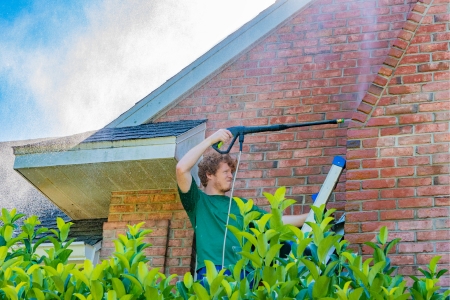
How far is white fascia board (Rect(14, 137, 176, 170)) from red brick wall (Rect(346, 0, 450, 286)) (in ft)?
5.29

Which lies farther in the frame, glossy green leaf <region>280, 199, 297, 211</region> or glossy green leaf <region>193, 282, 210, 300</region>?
glossy green leaf <region>280, 199, 297, 211</region>

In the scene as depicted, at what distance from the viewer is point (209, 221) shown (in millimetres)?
5871

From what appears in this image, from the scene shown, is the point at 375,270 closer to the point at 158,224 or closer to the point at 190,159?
the point at 190,159

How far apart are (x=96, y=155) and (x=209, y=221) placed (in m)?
1.45

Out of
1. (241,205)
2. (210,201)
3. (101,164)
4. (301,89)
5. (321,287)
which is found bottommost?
(321,287)

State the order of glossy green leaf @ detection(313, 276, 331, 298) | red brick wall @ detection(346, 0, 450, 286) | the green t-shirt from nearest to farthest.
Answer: glossy green leaf @ detection(313, 276, 331, 298)
red brick wall @ detection(346, 0, 450, 286)
the green t-shirt

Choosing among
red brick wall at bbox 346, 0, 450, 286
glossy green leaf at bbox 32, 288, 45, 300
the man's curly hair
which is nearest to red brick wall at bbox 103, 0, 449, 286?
red brick wall at bbox 346, 0, 450, 286

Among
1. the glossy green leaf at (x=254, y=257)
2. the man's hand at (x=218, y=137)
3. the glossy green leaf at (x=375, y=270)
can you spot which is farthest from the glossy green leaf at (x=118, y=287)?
the man's hand at (x=218, y=137)

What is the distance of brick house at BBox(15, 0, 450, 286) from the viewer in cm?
558

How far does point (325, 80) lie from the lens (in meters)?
7.27

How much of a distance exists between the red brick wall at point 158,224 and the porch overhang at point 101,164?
92 mm

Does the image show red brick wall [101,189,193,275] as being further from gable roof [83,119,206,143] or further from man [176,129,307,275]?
man [176,129,307,275]

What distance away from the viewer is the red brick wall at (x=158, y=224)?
6.93 metres

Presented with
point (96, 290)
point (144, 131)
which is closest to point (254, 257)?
point (96, 290)
